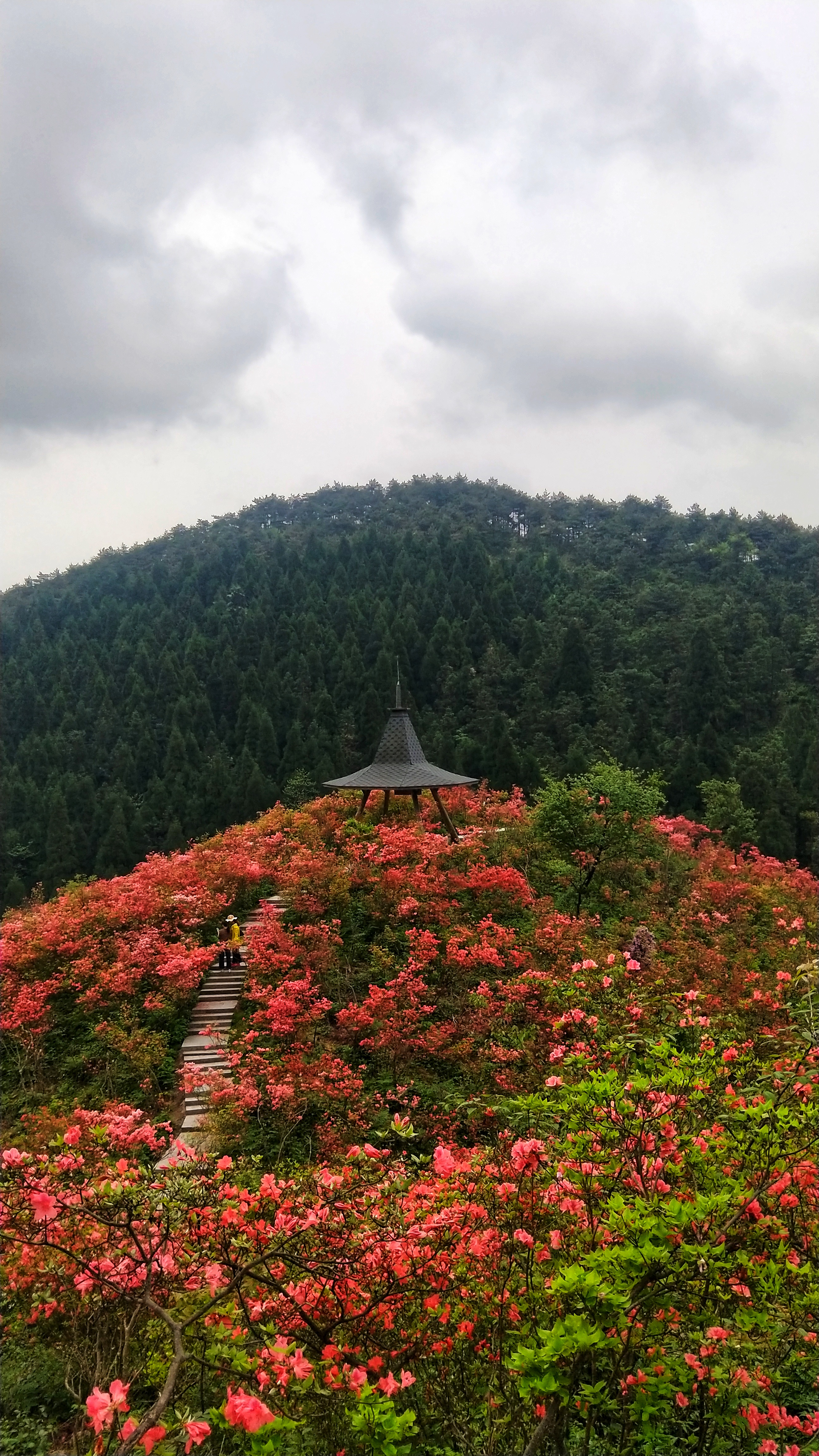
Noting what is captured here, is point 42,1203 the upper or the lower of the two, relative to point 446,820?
upper

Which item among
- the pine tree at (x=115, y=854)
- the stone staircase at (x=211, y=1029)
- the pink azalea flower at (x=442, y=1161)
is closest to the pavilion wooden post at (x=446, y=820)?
the stone staircase at (x=211, y=1029)

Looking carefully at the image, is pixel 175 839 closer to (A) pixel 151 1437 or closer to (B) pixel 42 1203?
(B) pixel 42 1203

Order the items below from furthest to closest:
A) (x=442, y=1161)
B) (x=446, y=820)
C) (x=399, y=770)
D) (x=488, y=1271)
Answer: (x=399, y=770), (x=446, y=820), (x=442, y=1161), (x=488, y=1271)

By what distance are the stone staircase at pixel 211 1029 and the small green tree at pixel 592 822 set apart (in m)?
5.37

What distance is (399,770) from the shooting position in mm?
16062

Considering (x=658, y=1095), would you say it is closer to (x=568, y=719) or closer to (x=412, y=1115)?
(x=412, y=1115)

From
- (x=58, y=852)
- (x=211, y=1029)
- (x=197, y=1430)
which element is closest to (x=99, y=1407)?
(x=197, y=1430)

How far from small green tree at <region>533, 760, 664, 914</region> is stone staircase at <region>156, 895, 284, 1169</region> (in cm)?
537

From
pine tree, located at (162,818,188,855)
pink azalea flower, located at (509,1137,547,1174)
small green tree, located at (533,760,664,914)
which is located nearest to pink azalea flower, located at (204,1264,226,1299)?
pink azalea flower, located at (509,1137,547,1174)

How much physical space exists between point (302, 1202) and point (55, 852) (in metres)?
34.1

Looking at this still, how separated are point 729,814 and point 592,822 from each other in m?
13.6

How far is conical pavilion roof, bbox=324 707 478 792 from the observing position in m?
15.6

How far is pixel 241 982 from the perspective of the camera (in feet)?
42.1

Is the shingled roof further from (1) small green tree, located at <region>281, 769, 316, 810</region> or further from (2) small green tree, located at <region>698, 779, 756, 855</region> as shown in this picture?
(1) small green tree, located at <region>281, 769, 316, 810</region>
